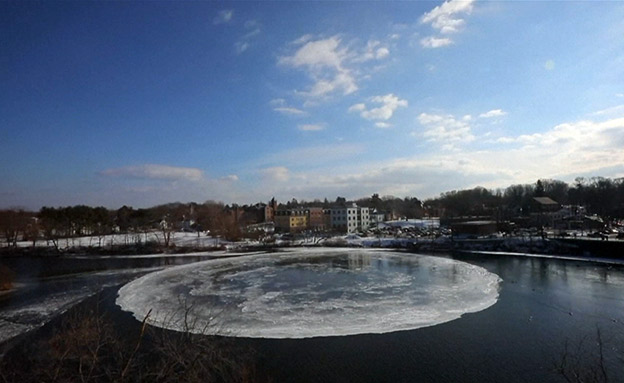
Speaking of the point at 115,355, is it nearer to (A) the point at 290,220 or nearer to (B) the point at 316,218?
(A) the point at 290,220

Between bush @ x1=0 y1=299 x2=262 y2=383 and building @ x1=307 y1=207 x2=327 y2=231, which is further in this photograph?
building @ x1=307 y1=207 x2=327 y2=231

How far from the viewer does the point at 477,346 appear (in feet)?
41.0

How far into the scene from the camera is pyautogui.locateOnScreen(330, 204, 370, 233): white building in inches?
2931

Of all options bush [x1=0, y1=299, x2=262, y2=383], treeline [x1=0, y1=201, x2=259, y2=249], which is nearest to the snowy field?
treeline [x1=0, y1=201, x2=259, y2=249]

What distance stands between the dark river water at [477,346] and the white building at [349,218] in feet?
178

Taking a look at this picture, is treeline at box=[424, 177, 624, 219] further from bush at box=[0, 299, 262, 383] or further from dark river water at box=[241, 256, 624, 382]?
bush at box=[0, 299, 262, 383]

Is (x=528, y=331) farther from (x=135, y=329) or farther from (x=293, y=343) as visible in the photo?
(x=135, y=329)

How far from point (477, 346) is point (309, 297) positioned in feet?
30.3

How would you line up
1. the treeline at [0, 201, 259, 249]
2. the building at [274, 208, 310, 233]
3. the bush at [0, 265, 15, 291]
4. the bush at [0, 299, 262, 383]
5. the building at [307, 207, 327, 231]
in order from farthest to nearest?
the building at [307, 207, 327, 231]
the building at [274, 208, 310, 233]
the treeline at [0, 201, 259, 249]
the bush at [0, 265, 15, 291]
the bush at [0, 299, 262, 383]

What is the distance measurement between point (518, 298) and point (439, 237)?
33.9m

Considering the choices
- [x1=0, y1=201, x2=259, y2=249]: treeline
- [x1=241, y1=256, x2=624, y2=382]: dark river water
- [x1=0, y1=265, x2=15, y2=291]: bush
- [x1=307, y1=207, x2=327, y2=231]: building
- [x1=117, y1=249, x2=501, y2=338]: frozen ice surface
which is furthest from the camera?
[x1=307, y1=207, x2=327, y2=231]: building

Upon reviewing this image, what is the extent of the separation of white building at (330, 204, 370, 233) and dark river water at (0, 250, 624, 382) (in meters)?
54.2

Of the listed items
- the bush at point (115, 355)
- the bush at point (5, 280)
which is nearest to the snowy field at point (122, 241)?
the bush at point (5, 280)

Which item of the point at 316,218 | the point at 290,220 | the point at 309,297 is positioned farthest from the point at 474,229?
the point at 309,297
